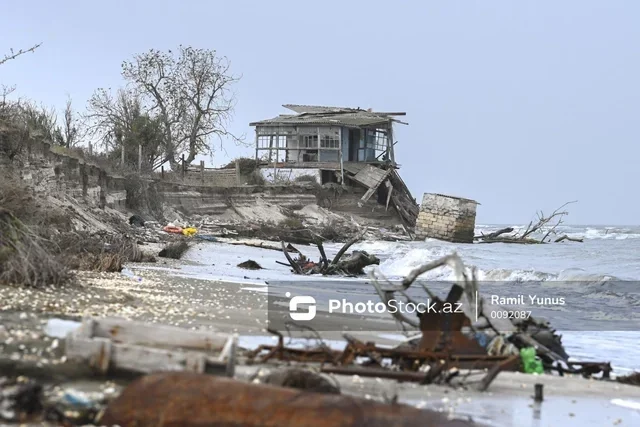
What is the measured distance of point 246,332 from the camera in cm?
909

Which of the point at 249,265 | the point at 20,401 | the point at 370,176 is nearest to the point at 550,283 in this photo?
the point at 249,265

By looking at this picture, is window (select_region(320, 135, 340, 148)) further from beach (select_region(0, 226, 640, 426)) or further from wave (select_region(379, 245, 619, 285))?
beach (select_region(0, 226, 640, 426))

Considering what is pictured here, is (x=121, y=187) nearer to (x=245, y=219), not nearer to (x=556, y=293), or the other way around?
(x=245, y=219)

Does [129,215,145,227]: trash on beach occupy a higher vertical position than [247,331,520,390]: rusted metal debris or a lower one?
higher

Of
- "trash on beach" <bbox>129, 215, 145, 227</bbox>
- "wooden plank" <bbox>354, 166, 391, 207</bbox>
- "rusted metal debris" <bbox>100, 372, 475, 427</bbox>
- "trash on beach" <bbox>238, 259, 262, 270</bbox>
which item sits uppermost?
"wooden plank" <bbox>354, 166, 391, 207</bbox>

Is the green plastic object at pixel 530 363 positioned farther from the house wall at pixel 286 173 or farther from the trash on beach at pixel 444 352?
the house wall at pixel 286 173

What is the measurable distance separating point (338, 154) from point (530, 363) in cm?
4961

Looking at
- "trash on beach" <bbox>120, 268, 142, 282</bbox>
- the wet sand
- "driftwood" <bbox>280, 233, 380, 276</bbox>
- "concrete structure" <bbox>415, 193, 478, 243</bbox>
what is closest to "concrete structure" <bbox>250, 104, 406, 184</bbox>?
"concrete structure" <bbox>415, 193, 478, 243</bbox>

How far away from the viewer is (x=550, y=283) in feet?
79.0

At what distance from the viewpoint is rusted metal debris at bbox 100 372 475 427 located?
4301 mm

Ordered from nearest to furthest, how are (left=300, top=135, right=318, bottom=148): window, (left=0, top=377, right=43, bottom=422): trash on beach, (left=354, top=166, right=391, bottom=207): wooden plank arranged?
1. (left=0, top=377, right=43, bottom=422): trash on beach
2. (left=354, top=166, right=391, bottom=207): wooden plank
3. (left=300, top=135, right=318, bottom=148): window

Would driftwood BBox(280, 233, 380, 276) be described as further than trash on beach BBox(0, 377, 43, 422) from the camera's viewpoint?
Yes

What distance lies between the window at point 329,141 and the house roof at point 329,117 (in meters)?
1.07

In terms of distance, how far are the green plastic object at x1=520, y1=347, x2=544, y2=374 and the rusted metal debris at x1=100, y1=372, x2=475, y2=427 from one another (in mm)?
3655
